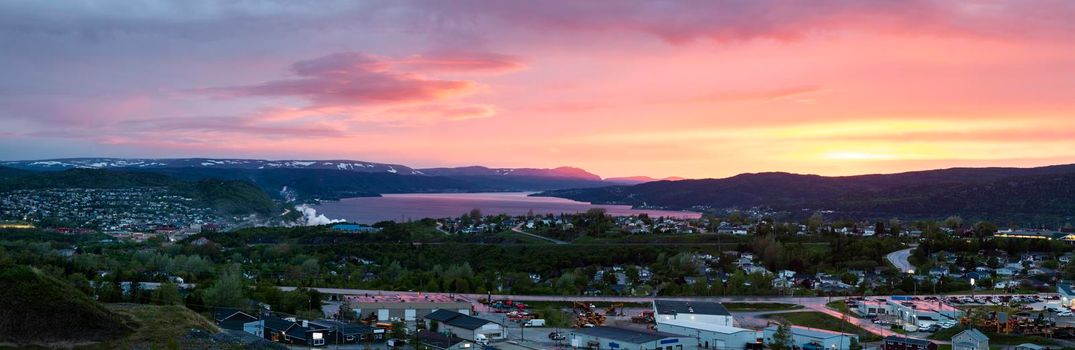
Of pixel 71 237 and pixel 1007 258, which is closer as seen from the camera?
pixel 1007 258

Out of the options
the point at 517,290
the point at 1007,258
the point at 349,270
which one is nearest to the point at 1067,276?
the point at 1007,258

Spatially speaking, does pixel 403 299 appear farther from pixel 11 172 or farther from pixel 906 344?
pixel 11 172

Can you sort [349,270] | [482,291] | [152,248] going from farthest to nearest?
1. [152,248]
2. [349,270]
3. [482,291]

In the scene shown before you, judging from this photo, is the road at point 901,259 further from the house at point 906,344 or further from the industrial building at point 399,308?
the industrial building at point 399,308

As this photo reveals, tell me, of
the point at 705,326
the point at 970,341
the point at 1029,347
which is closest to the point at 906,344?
the point at 970,341

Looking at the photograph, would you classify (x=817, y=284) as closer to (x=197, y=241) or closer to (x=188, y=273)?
(x=188, y=273)

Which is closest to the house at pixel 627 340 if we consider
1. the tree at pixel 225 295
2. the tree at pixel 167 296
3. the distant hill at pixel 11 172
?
the tree at pixel 225 295

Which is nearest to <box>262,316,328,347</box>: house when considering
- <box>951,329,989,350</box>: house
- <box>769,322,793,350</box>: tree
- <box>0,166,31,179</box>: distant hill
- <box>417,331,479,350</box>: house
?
<box>417,331,479,350</box>: house
